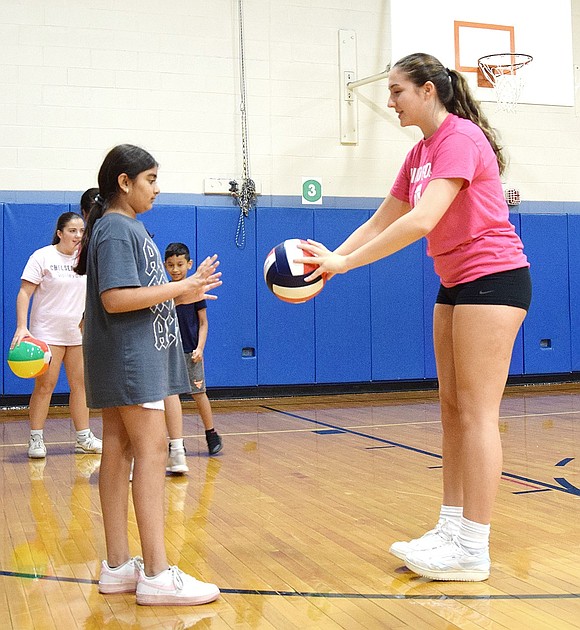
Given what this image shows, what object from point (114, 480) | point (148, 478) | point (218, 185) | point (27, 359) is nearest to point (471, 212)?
point (148, 478)

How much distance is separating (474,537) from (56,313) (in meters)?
3.57

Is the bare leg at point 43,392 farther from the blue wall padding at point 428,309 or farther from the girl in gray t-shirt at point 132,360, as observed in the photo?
the blue wall padding at point 428,309

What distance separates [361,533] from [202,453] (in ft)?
7.56

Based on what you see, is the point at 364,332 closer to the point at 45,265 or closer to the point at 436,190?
the point at 45,265

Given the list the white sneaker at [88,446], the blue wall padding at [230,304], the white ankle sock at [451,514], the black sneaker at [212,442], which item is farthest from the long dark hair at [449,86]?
the blue wall padding at [230,304]

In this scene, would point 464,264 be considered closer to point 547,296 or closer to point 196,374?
point 196,374

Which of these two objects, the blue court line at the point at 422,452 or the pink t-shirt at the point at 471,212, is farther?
the blue court line at the point at 422,452

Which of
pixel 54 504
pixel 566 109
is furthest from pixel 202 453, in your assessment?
pixel 566 109

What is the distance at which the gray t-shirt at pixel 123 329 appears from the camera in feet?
8.44

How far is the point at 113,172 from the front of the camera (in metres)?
2.70

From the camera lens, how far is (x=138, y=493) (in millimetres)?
2611

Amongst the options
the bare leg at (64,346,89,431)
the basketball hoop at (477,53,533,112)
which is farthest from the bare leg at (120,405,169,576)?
the basketball hoop at (477,53,533,112)

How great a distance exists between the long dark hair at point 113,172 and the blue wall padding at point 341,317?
635 cm

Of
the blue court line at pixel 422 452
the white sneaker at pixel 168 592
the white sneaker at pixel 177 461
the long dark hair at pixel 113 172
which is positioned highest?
the long dark hair at pixel 113 172
